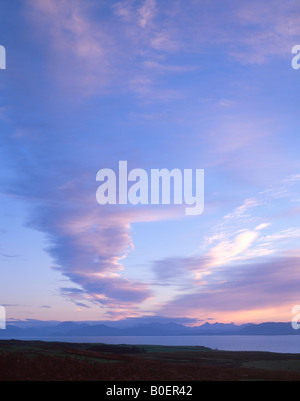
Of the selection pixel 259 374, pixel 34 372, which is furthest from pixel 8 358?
pixel 259 374

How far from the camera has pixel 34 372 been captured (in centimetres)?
3841

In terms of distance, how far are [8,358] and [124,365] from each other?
43.4ft

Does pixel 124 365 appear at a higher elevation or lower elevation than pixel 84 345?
higher

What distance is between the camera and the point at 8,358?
4459 centimetres
